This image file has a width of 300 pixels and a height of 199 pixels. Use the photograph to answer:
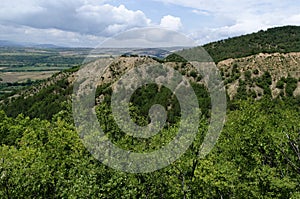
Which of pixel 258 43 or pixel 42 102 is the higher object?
pixel 258 43

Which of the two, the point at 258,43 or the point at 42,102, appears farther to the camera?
the point at 258,43

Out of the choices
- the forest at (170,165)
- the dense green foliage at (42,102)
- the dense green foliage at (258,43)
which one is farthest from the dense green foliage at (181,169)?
the dense green foliage at (258,43)

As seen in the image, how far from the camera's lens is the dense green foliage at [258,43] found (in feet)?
351

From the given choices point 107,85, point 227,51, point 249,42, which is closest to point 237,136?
point 107,85

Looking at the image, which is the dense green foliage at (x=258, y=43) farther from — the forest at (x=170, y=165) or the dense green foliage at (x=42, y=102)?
the forest at (x=170, y=165)

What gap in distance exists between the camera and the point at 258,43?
396 ft

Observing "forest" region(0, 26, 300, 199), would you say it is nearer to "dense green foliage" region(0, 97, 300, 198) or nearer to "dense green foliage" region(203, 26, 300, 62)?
"dense green foliage" region(0, 97, 300, 198)

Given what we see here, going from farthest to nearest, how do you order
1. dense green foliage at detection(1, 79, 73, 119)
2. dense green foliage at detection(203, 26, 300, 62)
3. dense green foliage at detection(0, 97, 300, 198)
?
dense green foliage at detection(203, 26, 300, 62) < dense green foliage at detection(1, 79, 73, 119) < dense green foliage at detection(0, 97, 300, 198)

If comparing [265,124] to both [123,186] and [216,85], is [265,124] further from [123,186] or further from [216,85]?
[216,85]

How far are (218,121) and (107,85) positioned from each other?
54978 mm

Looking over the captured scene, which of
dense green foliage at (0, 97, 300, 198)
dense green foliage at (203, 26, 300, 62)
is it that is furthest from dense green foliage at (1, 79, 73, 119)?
dense green foliage at (0, 97, 300, 198)

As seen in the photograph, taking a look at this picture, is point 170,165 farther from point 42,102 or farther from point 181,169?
point 42,102

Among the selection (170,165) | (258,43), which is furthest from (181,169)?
(258,43)

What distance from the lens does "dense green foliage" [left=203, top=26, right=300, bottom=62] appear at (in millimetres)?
106938
